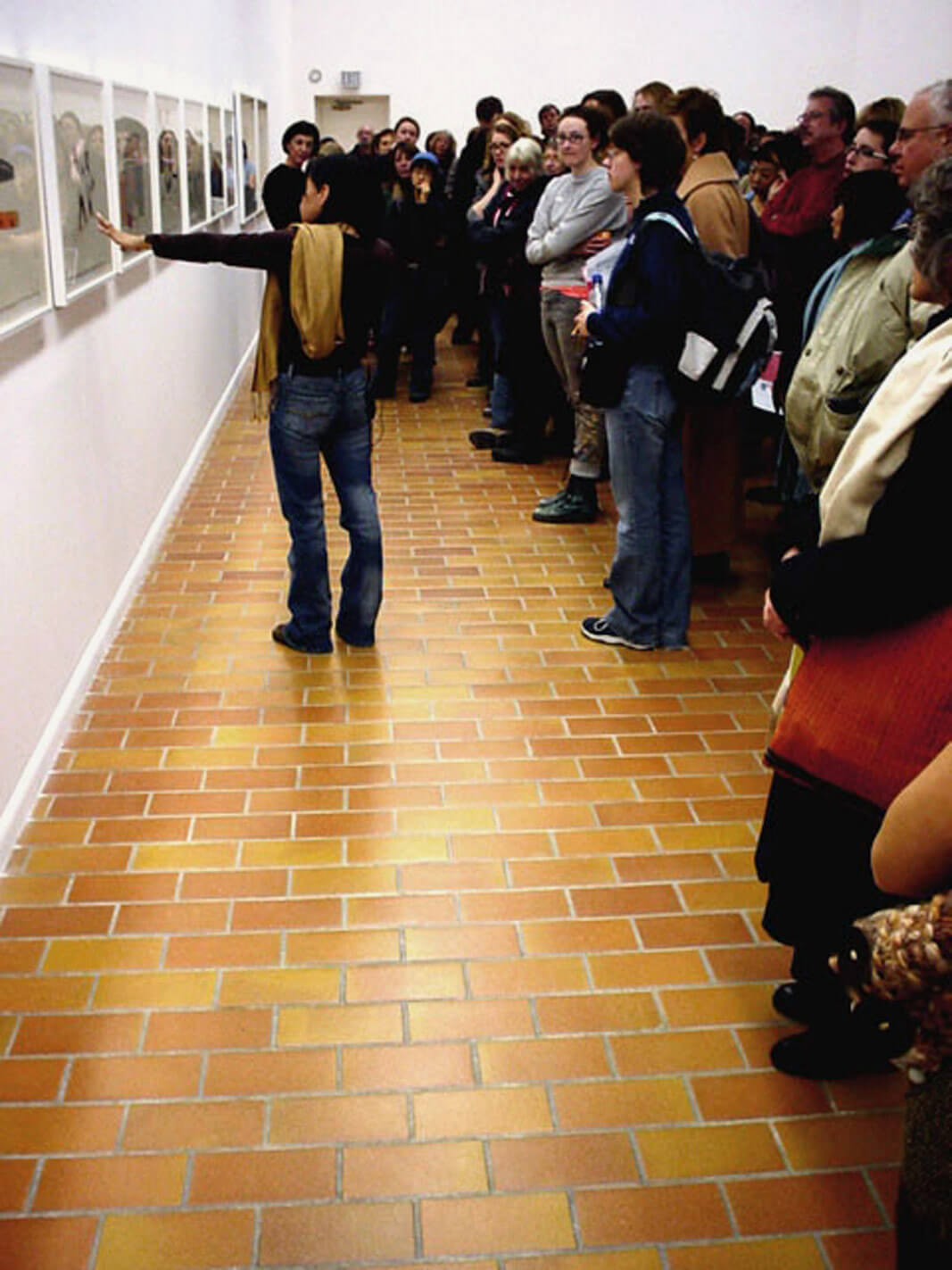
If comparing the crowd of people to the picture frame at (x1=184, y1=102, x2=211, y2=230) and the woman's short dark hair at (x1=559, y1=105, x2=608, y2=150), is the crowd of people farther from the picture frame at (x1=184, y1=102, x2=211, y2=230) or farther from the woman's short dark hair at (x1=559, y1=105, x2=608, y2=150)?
the picture frame at (x1=184, y1=102, x2=211, y2=230)

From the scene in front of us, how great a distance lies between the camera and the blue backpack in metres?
4.24

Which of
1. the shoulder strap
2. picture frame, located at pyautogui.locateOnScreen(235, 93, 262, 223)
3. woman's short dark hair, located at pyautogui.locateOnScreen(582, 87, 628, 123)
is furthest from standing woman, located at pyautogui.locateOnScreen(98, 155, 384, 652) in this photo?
picture frame, located at pyautogui.locateOnScreen(235, 93, 262, 223)

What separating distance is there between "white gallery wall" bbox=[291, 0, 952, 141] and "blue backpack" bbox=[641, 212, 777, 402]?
12.4 meters

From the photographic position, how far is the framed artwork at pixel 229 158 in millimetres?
8242

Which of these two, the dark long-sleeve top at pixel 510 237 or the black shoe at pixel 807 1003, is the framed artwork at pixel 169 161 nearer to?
the dark long-sleeve top at pixel 510 237

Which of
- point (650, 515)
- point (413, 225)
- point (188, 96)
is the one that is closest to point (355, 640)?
point (650, 515)

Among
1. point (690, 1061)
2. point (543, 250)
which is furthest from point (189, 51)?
point (690, 1061)

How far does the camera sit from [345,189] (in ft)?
12.9

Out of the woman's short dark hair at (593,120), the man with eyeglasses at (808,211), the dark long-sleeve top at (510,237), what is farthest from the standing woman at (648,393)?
the dark long-sleeve top at (510,237)

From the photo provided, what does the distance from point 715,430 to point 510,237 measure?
9.42ft

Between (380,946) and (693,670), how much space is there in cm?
205

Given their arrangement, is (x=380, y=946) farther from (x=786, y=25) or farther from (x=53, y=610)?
(x=786, y=25)

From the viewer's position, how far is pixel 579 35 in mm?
15133

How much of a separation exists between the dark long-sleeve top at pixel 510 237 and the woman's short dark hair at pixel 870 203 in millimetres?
3963
